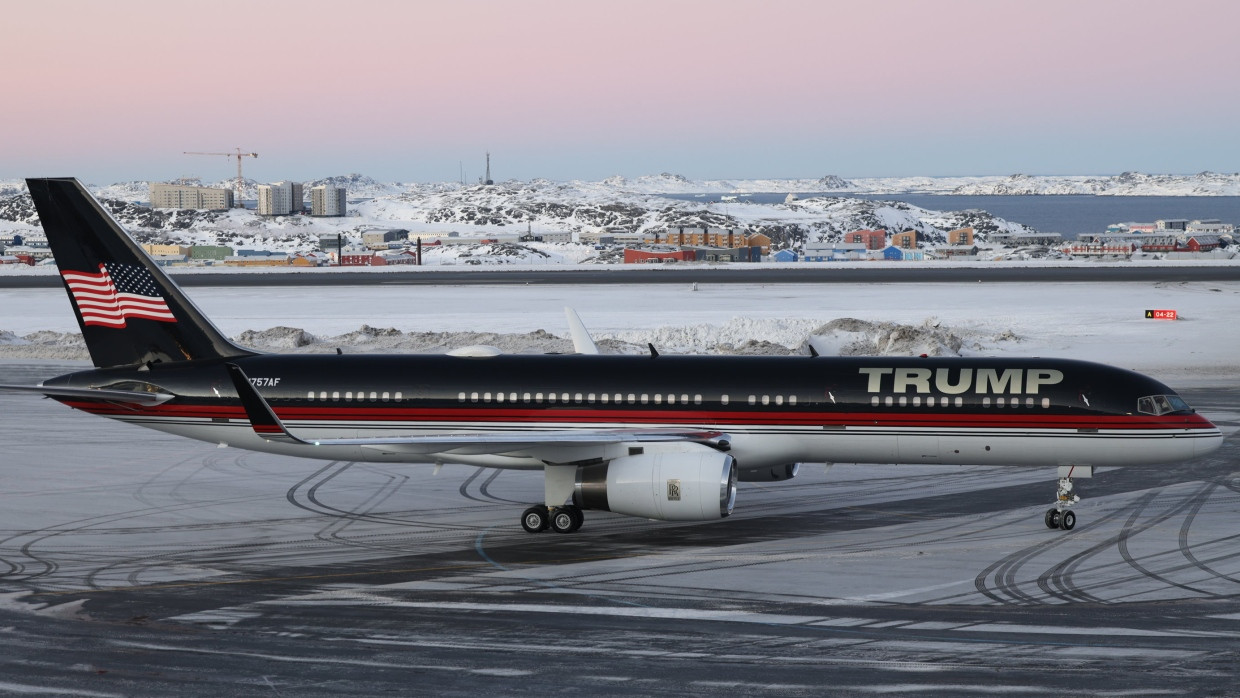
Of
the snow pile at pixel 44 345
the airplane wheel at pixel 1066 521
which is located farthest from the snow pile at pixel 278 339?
the airplane wheel at pixel 1066 521

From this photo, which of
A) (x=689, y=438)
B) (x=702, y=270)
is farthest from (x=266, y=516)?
(x=702, y=270)

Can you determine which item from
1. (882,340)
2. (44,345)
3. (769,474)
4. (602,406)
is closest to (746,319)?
(882,340)

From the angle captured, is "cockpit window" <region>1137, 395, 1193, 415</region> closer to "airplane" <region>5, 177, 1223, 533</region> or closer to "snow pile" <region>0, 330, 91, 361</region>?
"airplane" <region>5, 177, 1223, 533</region>

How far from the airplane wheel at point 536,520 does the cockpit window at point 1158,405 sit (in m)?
15.2

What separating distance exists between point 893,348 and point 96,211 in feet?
134

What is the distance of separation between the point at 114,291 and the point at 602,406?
558 inches

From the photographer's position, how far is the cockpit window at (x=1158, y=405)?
3062 cm

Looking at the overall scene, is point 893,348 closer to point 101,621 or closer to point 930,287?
point 930,287

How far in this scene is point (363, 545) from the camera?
97.3 feet

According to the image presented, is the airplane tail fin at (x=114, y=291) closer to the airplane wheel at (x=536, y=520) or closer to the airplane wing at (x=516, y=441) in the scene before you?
the airplane wing at (x=516, y=441)

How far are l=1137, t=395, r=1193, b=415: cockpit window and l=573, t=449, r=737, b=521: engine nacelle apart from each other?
10.5m

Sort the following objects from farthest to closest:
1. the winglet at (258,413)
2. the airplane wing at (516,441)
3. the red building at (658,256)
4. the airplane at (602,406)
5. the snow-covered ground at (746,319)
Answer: the red building at (658,256)
the snow-covered ground at (746,319)
the airplane at (602,406)
the airplane wing at (516,441)
the winglet at (258,413)

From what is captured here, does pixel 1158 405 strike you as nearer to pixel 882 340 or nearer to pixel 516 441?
pixel 516 441

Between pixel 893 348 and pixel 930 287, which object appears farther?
pixel 930 287
